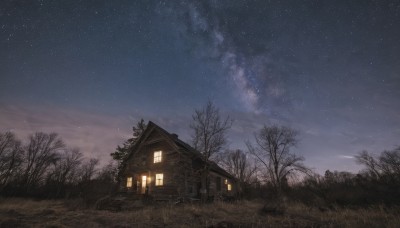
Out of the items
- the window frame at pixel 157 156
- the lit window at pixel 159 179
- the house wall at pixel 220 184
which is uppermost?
the window frame at pixel 157 156

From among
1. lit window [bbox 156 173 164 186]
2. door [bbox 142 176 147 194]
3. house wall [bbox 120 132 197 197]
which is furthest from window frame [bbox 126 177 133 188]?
lit window [bbox 156 173 164 186]

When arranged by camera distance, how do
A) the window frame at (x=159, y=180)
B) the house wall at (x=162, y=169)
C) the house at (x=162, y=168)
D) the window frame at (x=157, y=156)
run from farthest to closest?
the window frame at (x=157, y=156)
the window frame at (x=159, y=180)
the house at (x=162, y=168)
the house wall at (x=162, y=169)

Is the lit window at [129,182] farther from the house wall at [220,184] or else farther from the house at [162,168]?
the house wall at [220,184]

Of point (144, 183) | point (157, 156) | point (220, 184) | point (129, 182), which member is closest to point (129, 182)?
point (129, 182)

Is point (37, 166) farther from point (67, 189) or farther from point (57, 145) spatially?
point (67, 189)

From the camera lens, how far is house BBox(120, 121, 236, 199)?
2083 centimetres

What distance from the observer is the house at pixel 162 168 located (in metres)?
20.8

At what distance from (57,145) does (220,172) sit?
4190 cm

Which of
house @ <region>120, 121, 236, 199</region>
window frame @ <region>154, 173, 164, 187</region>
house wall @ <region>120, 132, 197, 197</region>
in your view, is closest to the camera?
house wall @ <region>120, 132, 197, 197</region>

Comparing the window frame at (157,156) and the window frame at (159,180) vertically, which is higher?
the window frame at (157,156)

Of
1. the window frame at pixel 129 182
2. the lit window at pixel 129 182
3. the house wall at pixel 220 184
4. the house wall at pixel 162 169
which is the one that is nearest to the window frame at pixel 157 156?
the house wall at pixel 162 169

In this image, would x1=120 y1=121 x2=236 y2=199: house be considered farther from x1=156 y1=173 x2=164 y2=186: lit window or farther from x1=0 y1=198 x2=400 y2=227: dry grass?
x1=0 y1=198 x2=400 y2=227: dry grass

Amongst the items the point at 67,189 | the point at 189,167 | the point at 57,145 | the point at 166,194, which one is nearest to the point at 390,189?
the point at 189,167

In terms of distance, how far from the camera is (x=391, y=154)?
45.3 m
